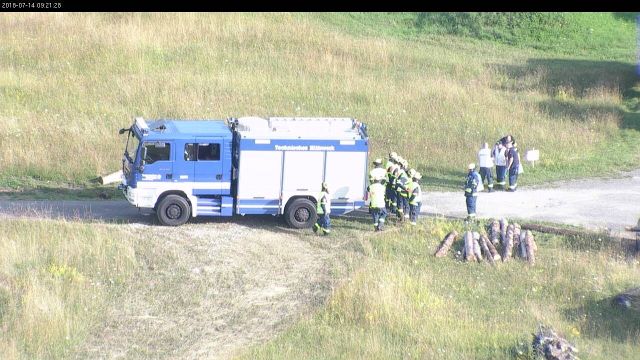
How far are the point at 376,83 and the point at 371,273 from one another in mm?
16729

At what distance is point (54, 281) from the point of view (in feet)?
60.1

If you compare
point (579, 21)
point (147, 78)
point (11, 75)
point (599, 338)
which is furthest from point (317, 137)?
point (579, 21)

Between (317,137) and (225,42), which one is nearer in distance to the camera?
(317,137)

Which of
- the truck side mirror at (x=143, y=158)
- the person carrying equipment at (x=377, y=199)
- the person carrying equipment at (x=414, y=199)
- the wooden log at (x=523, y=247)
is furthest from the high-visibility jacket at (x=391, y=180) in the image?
the truck side mirror at (x=143, y=158)

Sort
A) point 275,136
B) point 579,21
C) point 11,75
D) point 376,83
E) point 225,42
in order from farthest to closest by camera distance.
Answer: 1. point 579,21
2. point 225,42
3. point 376,83
4. point 11,75
5. point 275,136

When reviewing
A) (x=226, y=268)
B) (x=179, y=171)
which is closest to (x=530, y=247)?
(x=226, y=268)

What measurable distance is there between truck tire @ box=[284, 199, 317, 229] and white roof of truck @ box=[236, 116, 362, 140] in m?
1.61

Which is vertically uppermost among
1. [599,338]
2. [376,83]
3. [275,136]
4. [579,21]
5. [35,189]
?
[579,21]

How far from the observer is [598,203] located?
26469mm

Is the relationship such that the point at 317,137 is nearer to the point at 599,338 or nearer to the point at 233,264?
the point at 233,264

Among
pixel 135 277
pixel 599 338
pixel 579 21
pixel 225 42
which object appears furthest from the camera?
pixel 579 21

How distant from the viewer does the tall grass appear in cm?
1634

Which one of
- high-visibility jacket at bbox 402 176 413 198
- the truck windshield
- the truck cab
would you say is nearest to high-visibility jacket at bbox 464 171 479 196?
high-visibility jacket at bbox 402 176 413 198

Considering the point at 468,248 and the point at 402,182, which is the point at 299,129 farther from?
the point at 468,248
